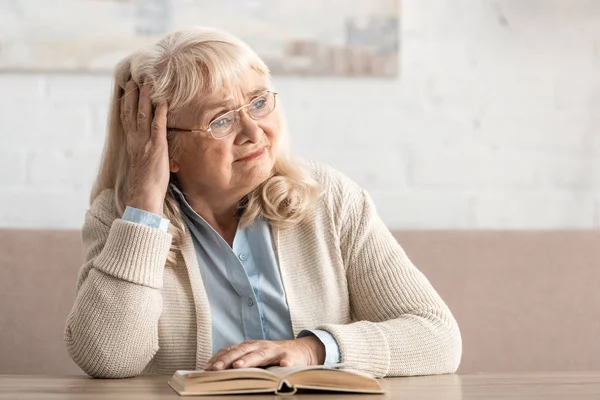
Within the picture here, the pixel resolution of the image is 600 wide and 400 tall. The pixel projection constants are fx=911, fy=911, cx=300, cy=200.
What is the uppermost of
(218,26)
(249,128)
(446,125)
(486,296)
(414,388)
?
(218,26)

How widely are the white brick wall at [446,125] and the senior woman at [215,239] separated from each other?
1.80 ft

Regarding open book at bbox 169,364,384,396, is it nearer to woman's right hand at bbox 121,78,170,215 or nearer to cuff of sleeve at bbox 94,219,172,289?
cuff of sleeve at bbox 94,219,172,289

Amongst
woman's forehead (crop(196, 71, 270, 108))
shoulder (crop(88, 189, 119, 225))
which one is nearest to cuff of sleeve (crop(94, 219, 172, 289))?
shoulder (crop(88, 189, 119, 225))

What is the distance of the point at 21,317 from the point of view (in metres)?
2.07

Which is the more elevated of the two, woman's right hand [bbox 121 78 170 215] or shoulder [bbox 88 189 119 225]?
woman's right hand [bbox 121 78 170 215]

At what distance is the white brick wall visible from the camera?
231 cm

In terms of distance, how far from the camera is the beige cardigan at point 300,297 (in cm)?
153

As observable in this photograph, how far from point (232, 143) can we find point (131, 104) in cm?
22

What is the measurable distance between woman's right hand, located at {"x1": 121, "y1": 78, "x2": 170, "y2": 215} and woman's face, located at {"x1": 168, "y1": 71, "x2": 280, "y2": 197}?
4 centimetres

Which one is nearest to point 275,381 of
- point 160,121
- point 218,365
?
point 218,365

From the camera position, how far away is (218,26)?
2.33 meters

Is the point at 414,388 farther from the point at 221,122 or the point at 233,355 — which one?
the point at 221,122

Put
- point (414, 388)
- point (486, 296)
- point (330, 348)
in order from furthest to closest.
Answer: point (486, 296)
point (330, 348)
point (414, 388)

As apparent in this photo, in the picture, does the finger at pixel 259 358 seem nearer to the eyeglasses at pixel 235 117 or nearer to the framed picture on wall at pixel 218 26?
the eyeglasses at pixel 235 117
